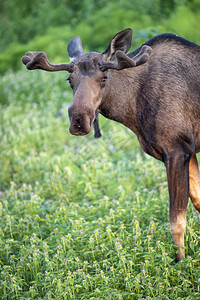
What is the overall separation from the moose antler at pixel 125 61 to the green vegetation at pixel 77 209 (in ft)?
6.55

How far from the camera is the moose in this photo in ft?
17.4

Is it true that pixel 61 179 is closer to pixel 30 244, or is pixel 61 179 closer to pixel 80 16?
pixel 30 244

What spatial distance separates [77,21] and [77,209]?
39.5ft

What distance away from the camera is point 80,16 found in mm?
18078

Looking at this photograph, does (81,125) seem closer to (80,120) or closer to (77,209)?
(80,120)

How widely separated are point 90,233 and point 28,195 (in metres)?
2.24

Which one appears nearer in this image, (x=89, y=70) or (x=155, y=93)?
(x=89, y=70)

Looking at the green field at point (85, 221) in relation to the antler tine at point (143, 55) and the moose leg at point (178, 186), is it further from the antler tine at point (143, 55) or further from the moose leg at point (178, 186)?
the antler tine at point (143, 55)

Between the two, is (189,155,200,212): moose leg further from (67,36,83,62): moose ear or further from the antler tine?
(67,36,83,62): moose ear

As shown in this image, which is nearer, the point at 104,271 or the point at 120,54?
the point at 120,54

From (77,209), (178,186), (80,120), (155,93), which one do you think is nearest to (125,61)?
(155,93)

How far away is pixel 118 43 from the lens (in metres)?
5.52

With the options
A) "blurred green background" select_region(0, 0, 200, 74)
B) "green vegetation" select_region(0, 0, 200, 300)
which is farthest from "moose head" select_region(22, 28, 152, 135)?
"blurred green background" select_region(0, 0, 200, 74)

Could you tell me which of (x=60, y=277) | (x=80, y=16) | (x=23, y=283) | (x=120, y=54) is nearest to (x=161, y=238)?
(x=60, y=277)
